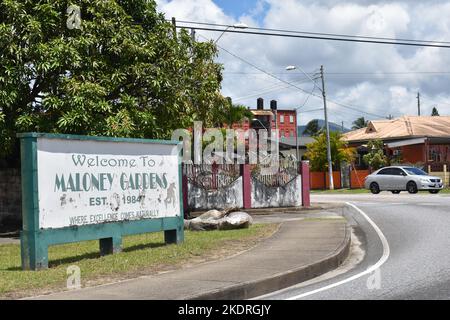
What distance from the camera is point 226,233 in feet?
50.1

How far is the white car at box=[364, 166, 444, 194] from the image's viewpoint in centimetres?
3344

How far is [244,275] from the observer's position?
920cm

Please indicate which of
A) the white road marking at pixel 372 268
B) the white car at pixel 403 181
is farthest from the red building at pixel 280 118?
the white road marking at pixel 372 268

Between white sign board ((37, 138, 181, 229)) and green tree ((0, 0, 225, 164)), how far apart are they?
10.2 ft

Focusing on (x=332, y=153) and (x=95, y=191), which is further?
(x=332, y=153)

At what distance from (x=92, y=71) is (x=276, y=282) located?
918 centimetres

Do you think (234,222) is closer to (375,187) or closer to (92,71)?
(92,71)

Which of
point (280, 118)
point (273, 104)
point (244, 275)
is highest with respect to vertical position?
point (273, 104)

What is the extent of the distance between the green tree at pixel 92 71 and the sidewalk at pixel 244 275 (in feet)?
18.5

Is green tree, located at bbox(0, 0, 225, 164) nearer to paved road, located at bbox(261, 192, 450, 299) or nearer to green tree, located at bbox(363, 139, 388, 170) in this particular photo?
paved road, located at bbox(261, 192, 450, 299)

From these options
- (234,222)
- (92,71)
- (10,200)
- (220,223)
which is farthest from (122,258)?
Result: (10,200)

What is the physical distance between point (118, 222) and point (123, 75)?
609cm

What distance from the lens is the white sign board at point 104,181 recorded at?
10242mm
